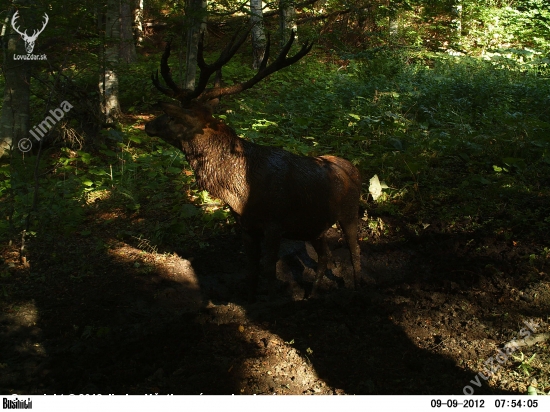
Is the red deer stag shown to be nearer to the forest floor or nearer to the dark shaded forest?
the dark shaded forest

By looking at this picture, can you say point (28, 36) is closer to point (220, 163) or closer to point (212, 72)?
point (212, 72)

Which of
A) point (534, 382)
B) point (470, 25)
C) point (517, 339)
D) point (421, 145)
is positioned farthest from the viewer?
point (470, 25)

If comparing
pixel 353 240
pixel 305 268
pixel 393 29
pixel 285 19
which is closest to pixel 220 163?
pixel 353 240

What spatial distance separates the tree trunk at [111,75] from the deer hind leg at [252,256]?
21.7 feet

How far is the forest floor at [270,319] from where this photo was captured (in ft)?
13.7

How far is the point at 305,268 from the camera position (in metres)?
7.00

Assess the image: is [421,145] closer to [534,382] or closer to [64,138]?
[534,382]

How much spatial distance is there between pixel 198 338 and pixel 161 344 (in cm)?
35

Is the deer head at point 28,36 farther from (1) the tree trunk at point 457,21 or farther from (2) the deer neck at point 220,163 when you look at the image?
(1) the tree trunk at point 457,21

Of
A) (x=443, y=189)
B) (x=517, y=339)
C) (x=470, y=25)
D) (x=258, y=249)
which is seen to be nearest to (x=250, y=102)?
(x=443, y=189)

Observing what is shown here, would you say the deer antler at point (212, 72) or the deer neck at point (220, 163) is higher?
the deer antler at point (212, 72)

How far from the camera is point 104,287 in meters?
6.07

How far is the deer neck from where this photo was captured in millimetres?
5480
